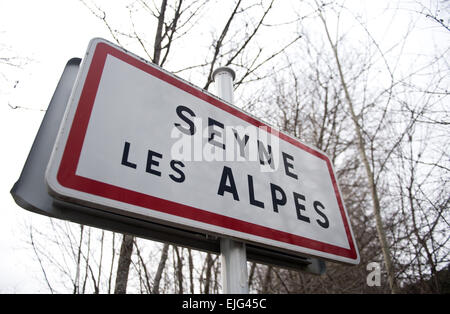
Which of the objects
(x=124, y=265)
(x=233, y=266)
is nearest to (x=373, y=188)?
(x=124, y=265)

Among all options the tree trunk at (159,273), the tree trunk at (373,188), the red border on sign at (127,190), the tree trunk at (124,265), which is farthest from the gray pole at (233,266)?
the tree trunk at (373,188)

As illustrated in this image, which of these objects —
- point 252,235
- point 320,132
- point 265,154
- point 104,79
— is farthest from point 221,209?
point 320,132

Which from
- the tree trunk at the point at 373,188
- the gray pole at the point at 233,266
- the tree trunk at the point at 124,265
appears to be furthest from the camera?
the tree trunk at the point at 373,188

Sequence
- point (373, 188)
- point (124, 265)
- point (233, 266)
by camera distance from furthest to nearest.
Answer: point (373, 188) → point (124, 265) → point (233, 266)

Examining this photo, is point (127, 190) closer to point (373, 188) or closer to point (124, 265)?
point (124, 265)

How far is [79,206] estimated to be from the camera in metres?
0.88

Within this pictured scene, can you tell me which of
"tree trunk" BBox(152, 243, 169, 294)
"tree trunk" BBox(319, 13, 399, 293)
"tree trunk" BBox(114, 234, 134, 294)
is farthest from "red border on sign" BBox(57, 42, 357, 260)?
"tree trunk" BBox(152, 243, 169, 294)

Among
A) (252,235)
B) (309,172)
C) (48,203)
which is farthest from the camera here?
(309,172)

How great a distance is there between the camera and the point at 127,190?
89cm

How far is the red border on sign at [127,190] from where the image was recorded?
83 centimetres

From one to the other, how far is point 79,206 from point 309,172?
1127mm

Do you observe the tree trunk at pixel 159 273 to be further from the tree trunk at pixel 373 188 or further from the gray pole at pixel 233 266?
the gray pole at pixel 233 266

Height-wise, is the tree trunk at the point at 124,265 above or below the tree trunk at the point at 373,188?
below
